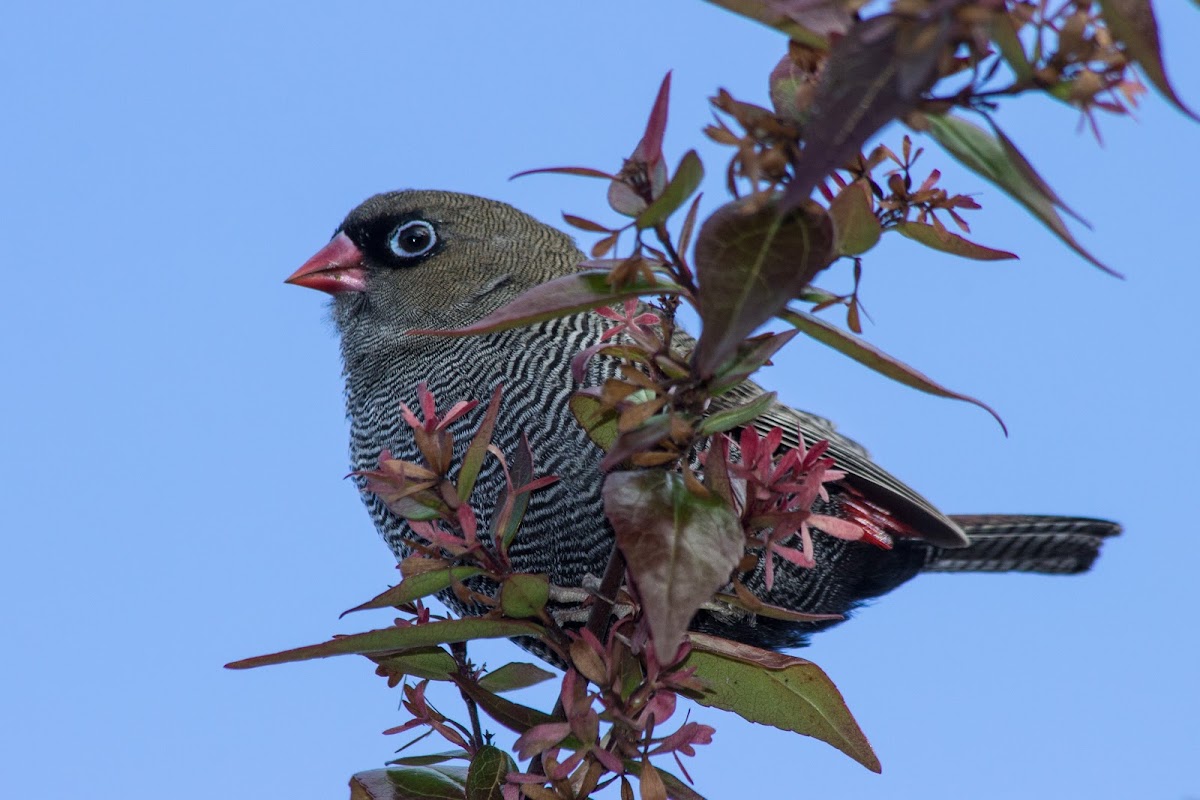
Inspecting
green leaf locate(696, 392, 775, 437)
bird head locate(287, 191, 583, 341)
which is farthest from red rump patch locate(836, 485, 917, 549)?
green leaf locate(696, 392, 775, 437)

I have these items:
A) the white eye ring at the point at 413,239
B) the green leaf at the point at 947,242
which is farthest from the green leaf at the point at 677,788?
the white eye ring at the point at 413,239

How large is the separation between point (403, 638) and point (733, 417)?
2.16 feet

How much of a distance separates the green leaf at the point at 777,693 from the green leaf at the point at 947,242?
2.47 feet

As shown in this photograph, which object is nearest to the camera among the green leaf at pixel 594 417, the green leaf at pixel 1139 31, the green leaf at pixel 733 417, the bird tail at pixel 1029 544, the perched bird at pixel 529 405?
the green leaf at pixel 1139 31

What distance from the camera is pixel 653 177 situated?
154 centimetres

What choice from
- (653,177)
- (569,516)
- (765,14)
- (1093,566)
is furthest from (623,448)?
(1093,566)

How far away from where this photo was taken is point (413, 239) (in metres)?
5.31

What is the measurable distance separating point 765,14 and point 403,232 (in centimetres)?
402

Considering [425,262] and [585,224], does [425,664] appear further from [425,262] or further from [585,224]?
[425,262]

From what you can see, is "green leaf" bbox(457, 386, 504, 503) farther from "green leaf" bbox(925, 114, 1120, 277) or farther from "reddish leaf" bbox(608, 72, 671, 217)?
"green leaf" bbox(925, 114, 1120, 277)

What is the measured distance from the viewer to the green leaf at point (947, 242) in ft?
5.78

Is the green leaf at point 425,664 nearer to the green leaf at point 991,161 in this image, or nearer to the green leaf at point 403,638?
the green leaf at point 403,638

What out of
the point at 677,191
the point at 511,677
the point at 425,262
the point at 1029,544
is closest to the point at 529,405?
the point at 425,262

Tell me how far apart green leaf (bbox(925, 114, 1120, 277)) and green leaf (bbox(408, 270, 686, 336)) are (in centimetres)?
38
